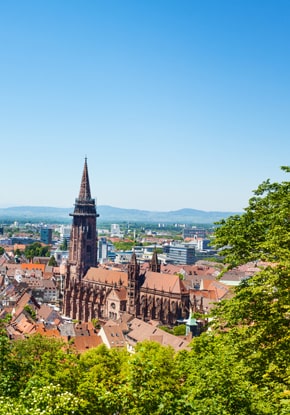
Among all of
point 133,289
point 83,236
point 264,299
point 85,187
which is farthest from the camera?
point 85,187

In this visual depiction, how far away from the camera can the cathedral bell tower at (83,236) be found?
104500 mm

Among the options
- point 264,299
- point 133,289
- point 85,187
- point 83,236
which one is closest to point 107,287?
point 133,289

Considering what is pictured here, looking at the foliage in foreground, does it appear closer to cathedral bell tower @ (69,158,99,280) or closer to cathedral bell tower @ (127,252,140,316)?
cathedral bell tower @ (127,252,140,316)

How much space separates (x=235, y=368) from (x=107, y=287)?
258ft

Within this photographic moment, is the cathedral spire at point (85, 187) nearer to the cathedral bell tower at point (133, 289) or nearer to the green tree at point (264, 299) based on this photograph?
the cathedral bell tower at point (133, 289)

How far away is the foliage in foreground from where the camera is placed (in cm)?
1527

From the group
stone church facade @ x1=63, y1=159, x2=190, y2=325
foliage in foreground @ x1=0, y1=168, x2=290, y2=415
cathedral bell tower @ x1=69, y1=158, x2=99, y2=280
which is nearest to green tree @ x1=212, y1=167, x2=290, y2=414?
foliage in foreground @ x1=0, y1=168, x2=290, y2=415

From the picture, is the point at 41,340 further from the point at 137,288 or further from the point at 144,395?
the point at 137,288

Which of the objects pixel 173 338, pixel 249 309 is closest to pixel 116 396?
pixel 249 309

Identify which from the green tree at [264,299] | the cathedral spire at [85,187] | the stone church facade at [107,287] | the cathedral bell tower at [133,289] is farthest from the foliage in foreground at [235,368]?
the cathedral spire at [85,187]

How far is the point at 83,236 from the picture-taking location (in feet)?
343

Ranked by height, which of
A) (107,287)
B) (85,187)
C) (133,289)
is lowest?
(107,287)

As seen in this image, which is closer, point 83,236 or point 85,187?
point 83,236

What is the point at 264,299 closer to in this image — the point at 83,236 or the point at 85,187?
the point at 83,236
